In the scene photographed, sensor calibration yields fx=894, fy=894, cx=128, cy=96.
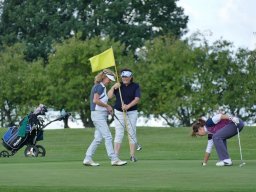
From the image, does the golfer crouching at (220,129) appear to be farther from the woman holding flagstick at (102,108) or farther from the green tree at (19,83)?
the green tree at (19,83)

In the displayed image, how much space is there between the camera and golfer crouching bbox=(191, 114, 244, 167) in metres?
18.0

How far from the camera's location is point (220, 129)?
1833cm

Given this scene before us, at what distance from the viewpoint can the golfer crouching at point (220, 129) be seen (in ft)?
58.9

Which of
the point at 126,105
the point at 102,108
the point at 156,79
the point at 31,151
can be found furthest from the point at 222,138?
the point at 156,79

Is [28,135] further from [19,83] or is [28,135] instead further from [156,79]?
[19,83]

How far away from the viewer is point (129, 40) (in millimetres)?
72438

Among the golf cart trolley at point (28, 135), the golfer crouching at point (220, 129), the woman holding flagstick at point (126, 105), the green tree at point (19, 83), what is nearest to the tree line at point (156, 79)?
the green tree at point (19, 83)

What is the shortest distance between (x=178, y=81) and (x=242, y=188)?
151 feet

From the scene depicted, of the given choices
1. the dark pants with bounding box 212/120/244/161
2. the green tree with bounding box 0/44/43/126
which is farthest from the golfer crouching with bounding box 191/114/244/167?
the green tree with bounding box 0/44/43/126

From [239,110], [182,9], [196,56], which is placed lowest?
[239,110]

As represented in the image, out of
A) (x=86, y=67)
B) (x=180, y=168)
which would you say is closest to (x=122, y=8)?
(x=86, y=67)

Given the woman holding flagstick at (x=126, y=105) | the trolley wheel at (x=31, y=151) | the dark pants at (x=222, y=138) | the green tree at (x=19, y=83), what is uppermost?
the green tree at (x=19, y=83)

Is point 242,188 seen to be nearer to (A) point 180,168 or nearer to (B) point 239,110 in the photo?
(A) point 180,168

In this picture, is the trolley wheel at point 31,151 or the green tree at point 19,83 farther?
the green tree at point 19,83
